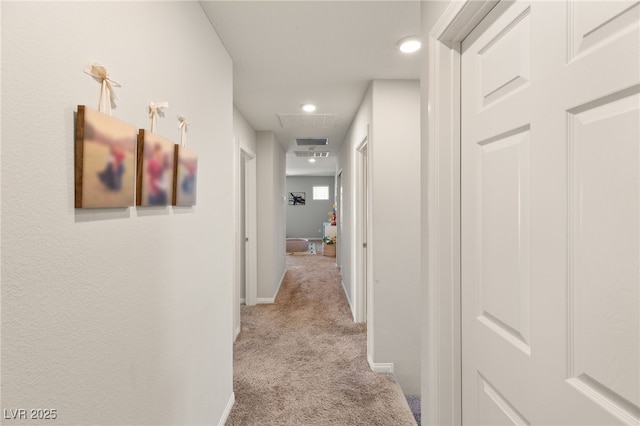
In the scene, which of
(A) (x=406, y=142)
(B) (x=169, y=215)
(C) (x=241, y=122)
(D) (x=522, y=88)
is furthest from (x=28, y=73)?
(C) (x=241, y=122)

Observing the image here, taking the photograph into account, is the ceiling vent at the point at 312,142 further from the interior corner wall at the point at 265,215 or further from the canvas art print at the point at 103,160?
the canvas art print at the point at 103,160

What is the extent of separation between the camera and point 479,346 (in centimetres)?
102

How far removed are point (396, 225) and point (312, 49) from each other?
144 cm

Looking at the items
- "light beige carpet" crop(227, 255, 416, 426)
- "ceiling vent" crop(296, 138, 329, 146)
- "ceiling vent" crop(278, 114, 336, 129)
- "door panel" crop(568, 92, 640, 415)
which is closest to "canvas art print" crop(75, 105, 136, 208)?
"door panel" crop(568, 92, 640, 415)

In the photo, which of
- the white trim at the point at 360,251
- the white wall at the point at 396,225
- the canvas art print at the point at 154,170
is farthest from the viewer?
the white trim at the point at 360,251

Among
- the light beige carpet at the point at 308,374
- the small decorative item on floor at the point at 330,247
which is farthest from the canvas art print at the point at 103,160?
the small decorative item on floor at the point at 330,247

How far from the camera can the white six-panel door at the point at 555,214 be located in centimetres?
58

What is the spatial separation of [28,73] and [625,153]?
3.87 feet

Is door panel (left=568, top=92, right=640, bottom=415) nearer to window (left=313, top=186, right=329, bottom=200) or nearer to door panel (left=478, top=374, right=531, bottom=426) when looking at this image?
door panel (left=478, top=374, right=531, bottom=426)

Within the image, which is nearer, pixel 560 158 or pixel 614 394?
pixel 614 394

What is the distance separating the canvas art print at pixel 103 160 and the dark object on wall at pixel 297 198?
9957 millimetres

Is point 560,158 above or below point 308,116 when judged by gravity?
below

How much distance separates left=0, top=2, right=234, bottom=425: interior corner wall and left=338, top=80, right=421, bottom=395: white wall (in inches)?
55.9

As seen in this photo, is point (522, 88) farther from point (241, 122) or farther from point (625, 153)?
point (241, 122)
